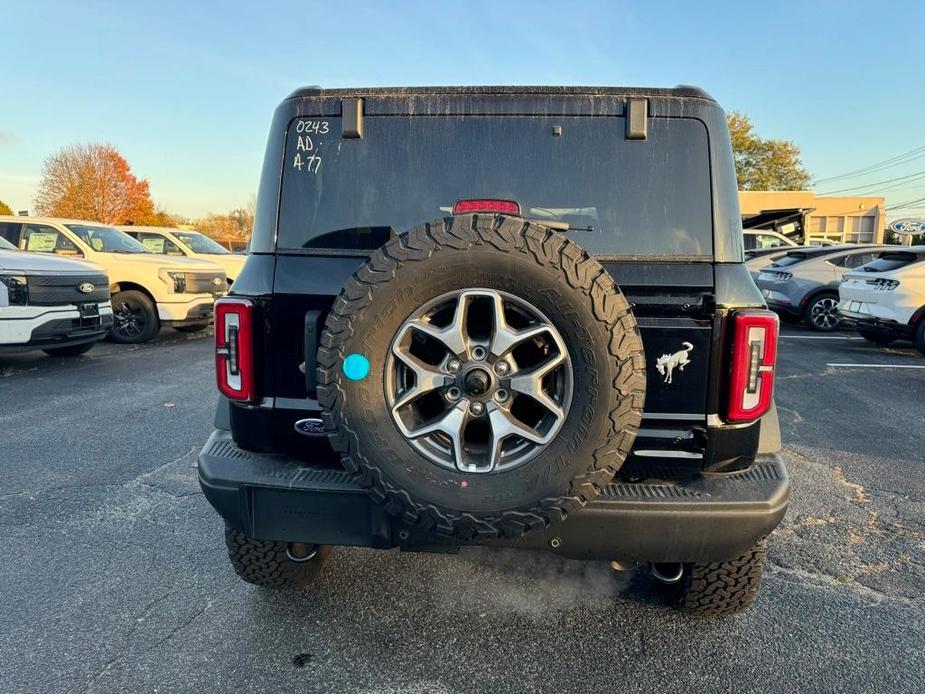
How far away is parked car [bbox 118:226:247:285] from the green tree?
42491 millimetres

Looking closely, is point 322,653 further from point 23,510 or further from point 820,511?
point 820,511

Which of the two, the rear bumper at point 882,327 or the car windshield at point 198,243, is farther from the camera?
the car windshield at point 198,243

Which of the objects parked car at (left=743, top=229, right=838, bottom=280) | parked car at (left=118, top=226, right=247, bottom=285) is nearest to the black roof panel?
parked car at (left=118, top=226, right=247, bottom=285)

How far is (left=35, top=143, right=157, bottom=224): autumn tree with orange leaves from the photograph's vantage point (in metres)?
36.9

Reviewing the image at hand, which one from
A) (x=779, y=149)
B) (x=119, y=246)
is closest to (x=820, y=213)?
(x=779, y=149)

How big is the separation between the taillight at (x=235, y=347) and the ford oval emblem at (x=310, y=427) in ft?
0.68

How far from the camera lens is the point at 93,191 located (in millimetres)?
38094

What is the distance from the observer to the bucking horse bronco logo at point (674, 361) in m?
2.07

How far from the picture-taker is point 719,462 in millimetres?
2137

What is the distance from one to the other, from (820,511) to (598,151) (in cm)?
272

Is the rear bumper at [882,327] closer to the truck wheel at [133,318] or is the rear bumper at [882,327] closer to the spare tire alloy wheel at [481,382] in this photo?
the spare tire alloy wheel at [481,382]

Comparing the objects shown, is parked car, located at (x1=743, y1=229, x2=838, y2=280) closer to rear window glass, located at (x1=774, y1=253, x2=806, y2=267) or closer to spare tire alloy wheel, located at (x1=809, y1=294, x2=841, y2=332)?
rear window glass, located at (x1=774, y1=253, x2=806, y2=267)

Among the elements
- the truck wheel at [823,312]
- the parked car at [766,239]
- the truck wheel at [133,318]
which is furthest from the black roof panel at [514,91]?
the parked car at [766,239]

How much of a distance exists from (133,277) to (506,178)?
28.1 ft
